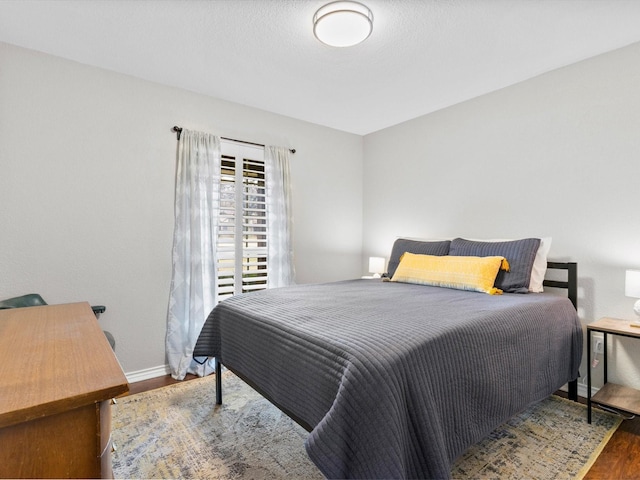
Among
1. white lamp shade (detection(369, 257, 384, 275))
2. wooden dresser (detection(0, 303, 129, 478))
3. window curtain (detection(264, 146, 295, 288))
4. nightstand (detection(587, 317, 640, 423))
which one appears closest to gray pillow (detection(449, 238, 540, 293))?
nightstand (detection(587, 317, 640, 423))

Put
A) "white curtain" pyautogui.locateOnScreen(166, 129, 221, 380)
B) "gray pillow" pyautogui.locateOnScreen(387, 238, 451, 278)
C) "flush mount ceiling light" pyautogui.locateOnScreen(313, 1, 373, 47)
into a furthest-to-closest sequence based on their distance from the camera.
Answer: "gray pillow" pyautogui.locateOnScreen(387, 238, 451, 278)
"white curtain" pyautogui.locateOnScreen(166, 129, 221, 380)
"flush mount ceiling light" pyautogui.locateOnScreen(313, 1, 373, 47)

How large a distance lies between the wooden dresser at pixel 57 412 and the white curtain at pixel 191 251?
1.98m

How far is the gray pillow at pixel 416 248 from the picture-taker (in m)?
3.12

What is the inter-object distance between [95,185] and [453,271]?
2.94 metres

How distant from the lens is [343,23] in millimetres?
1999

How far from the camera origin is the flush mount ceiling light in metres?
1.93

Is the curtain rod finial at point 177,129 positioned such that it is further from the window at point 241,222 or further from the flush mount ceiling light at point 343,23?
the flush mount ceiling light at point 343,23

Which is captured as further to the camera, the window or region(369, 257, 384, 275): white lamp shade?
region(369, 257, 384, 275): white lamp shade

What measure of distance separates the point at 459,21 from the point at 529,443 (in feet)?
8.38

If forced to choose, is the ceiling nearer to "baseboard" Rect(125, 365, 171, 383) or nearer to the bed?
the bed

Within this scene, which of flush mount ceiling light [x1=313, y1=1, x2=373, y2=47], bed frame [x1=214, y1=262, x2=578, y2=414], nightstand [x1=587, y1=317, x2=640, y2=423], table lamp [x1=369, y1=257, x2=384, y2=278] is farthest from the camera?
table lamp [x1=369, y1=257, x2=384, y2=278]

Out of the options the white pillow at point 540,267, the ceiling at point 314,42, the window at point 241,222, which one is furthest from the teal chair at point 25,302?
the white pillow at point 540,267

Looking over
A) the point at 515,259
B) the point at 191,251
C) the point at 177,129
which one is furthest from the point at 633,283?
the point at 177,129

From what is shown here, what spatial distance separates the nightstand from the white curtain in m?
2.89
